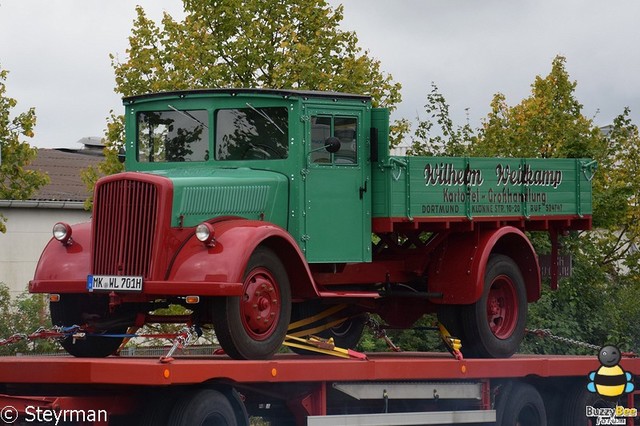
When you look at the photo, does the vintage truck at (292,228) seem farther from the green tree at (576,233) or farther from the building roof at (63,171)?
the building roof at (63,171)

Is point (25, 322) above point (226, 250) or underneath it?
underneath

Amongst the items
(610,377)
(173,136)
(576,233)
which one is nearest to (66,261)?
(173,136)

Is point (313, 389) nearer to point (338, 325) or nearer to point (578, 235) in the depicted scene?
point (338, 325)

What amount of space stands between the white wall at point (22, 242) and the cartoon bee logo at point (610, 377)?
2226 centimetres

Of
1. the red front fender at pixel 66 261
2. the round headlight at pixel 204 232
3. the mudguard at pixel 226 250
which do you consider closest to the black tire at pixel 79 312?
the red front fender at pixel 66 261

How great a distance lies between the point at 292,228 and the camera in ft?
37.6

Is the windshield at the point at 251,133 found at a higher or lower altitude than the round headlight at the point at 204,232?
higher

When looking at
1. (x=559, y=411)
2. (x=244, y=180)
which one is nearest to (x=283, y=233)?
(x=244, y=180)

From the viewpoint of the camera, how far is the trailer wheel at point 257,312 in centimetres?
1023

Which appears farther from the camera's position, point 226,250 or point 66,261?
point 66,261

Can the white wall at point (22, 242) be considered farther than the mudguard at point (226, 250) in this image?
Yes

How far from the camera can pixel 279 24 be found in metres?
23.7

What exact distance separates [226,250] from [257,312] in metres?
0.67

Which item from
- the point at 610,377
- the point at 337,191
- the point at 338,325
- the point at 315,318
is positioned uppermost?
the point at 337,191
